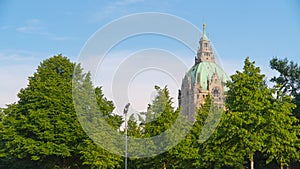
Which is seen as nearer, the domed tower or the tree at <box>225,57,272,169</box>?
the tree at <box>225,57,272,169</box>

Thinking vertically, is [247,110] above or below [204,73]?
below

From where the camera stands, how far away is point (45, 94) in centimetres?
4778

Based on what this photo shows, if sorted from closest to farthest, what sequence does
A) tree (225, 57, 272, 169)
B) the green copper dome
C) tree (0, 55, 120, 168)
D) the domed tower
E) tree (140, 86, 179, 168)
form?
tree (225, 57, 272, 169) < tree (140, 86, 179, 168) < tree (0, 55, 120, 168) < the domed tower < the green copper dome

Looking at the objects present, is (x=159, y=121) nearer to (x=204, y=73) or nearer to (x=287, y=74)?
(x=287, y=74)

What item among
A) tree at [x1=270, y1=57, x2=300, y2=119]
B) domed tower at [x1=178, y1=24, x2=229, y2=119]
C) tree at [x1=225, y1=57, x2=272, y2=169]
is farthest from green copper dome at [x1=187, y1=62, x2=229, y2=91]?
tree at [x1=225, y1=57, x2=272, y2=169]

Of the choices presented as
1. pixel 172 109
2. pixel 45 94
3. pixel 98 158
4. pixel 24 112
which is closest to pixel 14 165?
pixel 24 112

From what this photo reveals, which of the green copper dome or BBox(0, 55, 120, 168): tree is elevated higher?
the green copper dome

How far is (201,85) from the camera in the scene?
79.1 m

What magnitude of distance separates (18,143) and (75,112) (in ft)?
20.7

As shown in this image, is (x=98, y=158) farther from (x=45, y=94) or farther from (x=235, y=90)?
(x=235, y=90)

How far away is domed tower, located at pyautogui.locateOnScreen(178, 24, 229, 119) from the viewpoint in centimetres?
5117

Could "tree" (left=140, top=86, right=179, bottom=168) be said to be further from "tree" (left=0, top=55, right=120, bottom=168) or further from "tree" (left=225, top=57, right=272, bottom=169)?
"tree" (left=225, top=57, right=272, bottom=169)

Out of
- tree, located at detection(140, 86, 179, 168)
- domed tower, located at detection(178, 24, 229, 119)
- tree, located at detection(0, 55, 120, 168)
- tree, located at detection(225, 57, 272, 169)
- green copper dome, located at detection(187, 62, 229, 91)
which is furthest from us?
green copper dome, located at detection(187, 62, 229, 91)

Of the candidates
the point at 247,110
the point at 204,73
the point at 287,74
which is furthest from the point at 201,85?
the point at 247,110
